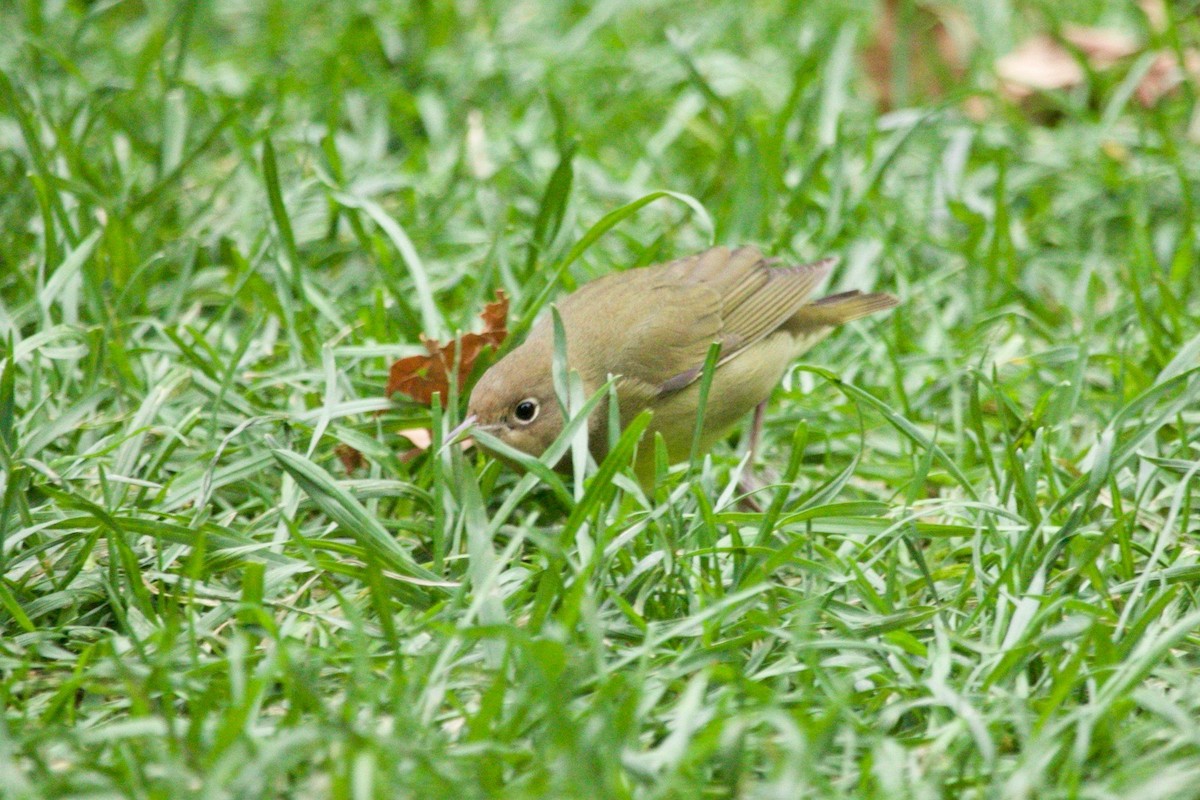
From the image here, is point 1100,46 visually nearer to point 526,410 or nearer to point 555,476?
point 526,410

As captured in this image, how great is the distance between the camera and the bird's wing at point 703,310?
3969mm

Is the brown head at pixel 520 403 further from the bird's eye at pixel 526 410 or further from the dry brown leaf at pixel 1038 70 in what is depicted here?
the dry brown leaf at pixel 1038 70

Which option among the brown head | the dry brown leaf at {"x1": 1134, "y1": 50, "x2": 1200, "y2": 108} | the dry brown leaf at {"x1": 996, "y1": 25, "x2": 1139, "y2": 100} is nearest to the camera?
the brown head

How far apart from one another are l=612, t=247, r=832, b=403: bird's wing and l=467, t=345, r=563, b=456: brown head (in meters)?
0.30

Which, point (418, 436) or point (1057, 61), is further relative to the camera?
point (1057, 61)

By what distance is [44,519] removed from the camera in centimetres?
329

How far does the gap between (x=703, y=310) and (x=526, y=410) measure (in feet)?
2.49

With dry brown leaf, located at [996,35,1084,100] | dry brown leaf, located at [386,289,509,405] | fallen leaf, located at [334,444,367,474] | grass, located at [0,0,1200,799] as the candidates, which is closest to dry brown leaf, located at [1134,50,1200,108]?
grass, located at [0,0,1200,799]

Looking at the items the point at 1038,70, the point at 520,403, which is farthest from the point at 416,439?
the point at 1038,70

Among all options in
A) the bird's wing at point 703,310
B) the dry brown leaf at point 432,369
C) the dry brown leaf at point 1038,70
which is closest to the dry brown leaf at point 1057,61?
the dry brown leaf at point 1038,70

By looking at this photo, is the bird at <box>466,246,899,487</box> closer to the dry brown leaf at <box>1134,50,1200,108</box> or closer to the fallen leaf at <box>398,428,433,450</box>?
the fallen leaf at <box>398,428,433,450</box>

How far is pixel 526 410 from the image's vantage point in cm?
371

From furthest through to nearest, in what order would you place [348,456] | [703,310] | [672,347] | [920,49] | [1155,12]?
[1155,12]
[920,49]
[703,310]
[672,347]
[348,456]

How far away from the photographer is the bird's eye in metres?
3.70
